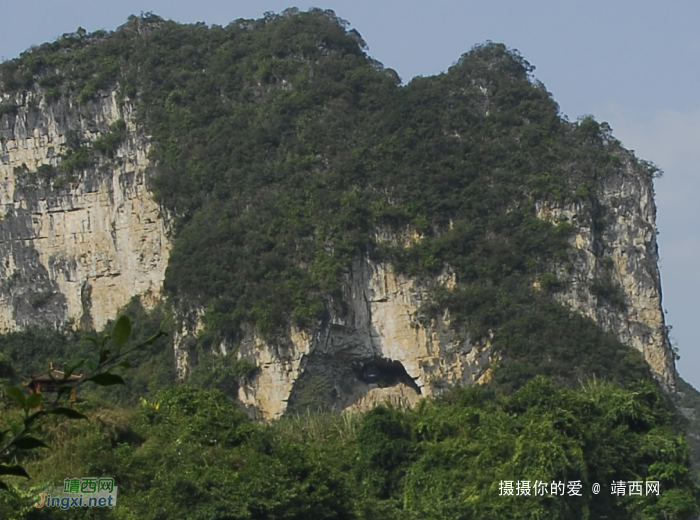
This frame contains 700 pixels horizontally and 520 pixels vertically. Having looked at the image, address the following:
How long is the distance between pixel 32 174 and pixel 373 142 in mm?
10481

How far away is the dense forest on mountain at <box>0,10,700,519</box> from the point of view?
26969mm

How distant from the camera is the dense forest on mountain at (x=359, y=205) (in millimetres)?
26969

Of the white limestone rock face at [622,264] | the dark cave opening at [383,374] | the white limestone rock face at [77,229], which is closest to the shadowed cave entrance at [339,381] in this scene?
the dark cave opening at [383,374]

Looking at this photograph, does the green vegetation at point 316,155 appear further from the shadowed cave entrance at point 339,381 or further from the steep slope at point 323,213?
the shadowed cave entrance at point 339,381

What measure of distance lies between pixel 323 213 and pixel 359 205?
3.46ft

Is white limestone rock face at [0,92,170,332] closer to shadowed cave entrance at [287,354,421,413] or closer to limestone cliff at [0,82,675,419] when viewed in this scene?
limestone cliff at [0,82,675,419]

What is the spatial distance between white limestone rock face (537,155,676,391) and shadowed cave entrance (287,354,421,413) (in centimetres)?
499

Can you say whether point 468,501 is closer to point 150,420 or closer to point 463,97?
point 150,420

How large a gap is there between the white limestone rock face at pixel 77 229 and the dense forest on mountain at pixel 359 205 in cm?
54

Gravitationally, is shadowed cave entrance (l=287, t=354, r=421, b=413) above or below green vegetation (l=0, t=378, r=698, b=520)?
above

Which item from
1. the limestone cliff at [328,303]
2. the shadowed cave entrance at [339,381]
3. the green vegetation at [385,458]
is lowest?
the green vegetation at [385,458]

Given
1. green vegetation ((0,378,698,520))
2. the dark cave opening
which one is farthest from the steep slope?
green vegetation ((0,378,698,520))

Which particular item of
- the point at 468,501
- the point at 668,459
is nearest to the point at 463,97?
the point at 668,459

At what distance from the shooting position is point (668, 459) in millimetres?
26422
